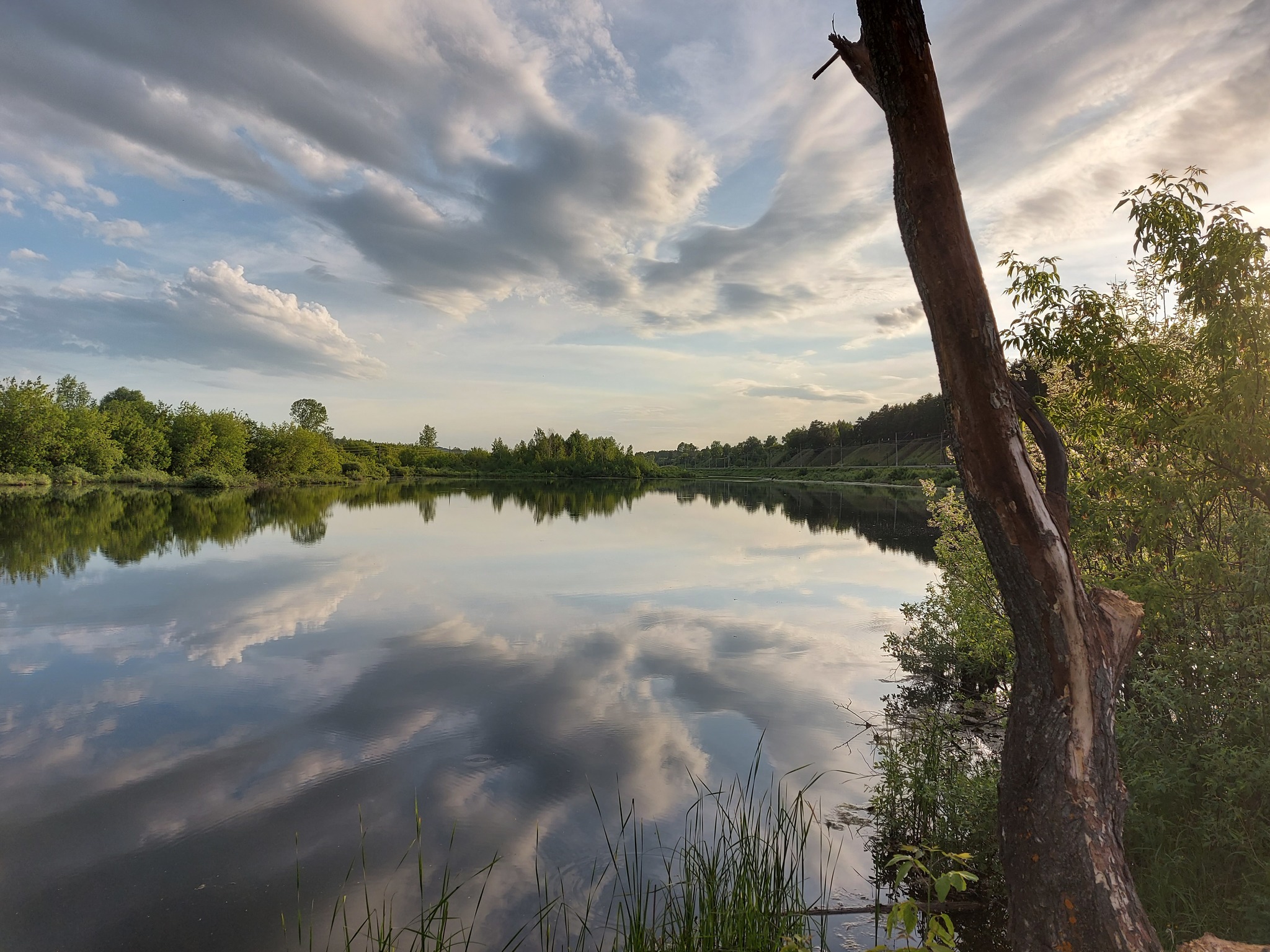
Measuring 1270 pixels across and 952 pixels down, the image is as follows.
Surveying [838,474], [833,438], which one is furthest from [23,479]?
[833,438]

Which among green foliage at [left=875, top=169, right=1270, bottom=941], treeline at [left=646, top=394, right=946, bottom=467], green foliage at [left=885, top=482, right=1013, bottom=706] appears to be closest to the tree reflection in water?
green foliage at [left=885, top=482, right=1013, bottom=706]

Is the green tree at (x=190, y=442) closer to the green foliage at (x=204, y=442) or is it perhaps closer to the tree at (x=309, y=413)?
the green foliage at (x=204, y=442)

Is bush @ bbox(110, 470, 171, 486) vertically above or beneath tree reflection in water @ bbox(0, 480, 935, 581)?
above

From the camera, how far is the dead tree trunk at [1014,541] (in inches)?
117

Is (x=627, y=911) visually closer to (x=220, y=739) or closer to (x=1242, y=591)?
(x=1242, y=591)

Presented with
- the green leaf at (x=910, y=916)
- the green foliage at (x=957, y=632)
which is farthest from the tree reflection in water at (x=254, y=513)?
the green leaf at (x=910, y=916)

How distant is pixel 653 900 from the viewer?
15.3 ft

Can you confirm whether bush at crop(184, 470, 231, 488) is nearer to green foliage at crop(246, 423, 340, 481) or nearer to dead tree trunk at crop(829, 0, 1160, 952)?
green foliage at crop(246, 423, 340, 481)

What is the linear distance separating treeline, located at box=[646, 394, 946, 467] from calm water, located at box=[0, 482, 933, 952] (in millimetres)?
98324

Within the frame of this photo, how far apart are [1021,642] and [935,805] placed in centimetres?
297

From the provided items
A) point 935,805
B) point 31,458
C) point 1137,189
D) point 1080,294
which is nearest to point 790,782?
point 935,805

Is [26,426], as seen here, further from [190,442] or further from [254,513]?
[254,513]

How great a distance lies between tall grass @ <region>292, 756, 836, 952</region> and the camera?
11.6 ft

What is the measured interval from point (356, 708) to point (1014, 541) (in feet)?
26.1
